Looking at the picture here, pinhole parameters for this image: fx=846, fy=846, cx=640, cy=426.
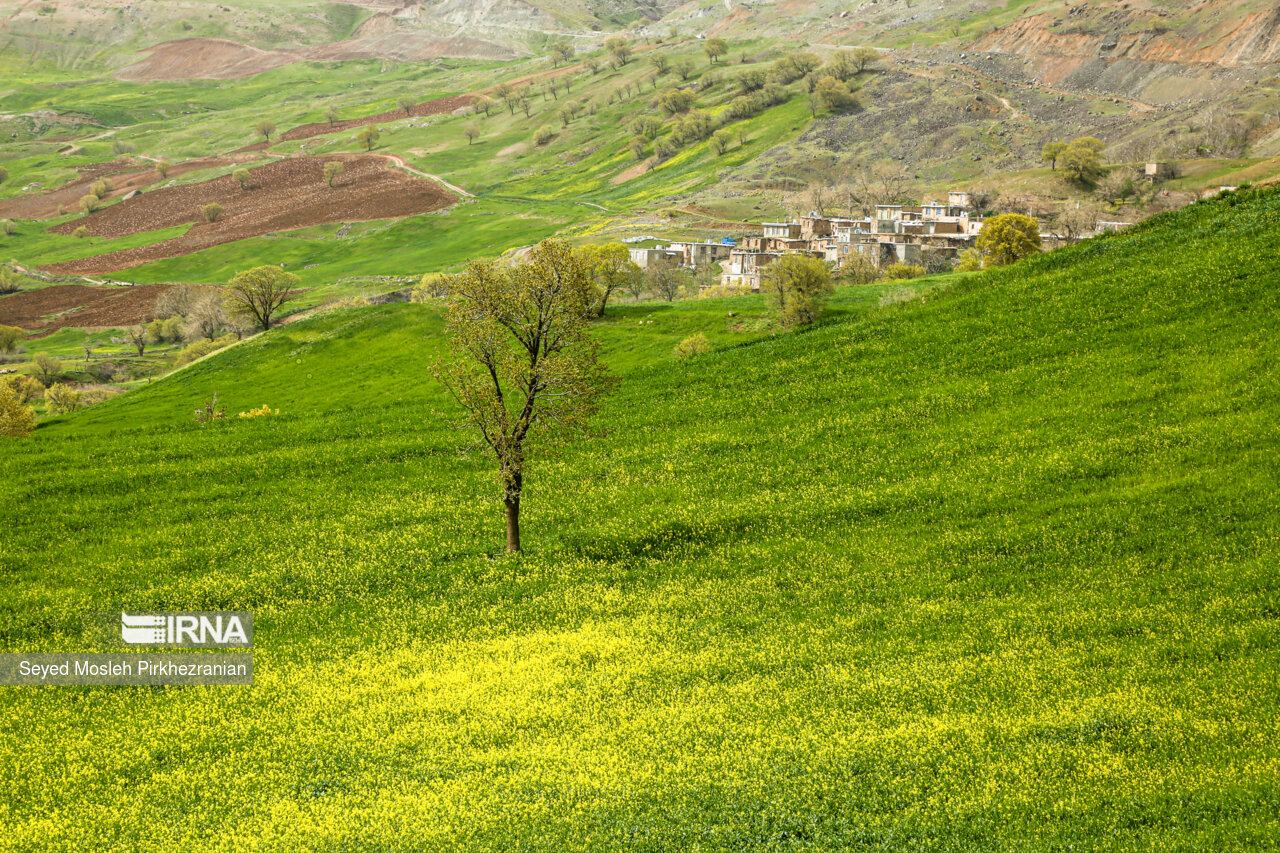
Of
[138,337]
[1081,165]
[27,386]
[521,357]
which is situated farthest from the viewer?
[1081,165]

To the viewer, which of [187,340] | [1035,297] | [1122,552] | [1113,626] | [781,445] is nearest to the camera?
[1113,626]

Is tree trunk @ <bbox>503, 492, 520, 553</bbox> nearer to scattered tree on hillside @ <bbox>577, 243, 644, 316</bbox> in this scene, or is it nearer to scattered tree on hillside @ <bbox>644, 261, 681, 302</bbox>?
scattered tree on hillside @ <bbox>577, 243, 644, 316</bbox>

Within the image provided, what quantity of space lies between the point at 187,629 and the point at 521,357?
15762 millimetres

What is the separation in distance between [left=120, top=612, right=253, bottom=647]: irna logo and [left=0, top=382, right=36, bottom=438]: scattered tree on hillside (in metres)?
32.1

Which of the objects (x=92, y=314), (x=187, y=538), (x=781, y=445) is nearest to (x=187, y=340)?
(x=92, y=314)

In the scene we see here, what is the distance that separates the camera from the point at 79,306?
560 ft

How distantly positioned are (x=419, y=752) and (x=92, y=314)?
17870 cm

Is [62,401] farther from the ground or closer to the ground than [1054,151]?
closer to the ground

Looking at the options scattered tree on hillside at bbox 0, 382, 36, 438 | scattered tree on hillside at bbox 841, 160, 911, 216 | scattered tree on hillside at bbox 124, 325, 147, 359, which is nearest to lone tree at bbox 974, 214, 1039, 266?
scattered tree on hillside at bbox 0, 382, 36, 438

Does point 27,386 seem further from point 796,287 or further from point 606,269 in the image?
point 796,287

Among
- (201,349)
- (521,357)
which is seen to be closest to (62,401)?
(201,349)

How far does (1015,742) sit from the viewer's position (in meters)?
18.2

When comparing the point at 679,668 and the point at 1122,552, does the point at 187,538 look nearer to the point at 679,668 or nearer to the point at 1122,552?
the point at 679,668

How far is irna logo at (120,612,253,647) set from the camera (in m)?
27.8
